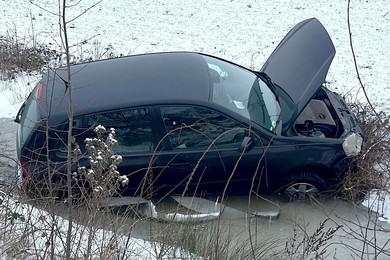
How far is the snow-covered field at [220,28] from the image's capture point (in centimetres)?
1291

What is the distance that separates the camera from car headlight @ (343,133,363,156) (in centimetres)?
661

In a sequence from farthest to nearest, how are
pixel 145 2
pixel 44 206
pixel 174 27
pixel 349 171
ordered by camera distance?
pixel 145 2, pixel 174 27, pixel 349 171, pixel 44 206

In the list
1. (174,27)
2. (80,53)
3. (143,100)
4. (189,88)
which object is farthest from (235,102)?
(174,27)

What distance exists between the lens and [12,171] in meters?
6.14

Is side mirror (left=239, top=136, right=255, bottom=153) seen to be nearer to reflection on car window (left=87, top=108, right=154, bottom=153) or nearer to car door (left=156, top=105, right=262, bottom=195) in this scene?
car door (left=156, top=105, right=262, bottom=195)

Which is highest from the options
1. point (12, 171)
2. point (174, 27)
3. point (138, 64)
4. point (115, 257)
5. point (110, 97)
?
point (174, 27)

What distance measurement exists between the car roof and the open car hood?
2.99ft

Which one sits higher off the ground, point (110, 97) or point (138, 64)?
point (138, 64)

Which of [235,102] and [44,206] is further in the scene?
[235,102]

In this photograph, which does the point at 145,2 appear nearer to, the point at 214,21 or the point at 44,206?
the point at 214,21

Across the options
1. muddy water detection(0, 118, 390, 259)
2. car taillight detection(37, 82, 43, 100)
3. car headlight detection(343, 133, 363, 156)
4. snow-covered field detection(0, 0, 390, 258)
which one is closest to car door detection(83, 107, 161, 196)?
muddy water detection(0, 118, 390, 259)

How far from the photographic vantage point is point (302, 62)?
6828mm

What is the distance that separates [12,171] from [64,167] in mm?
681

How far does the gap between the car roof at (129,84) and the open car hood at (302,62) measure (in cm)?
91
